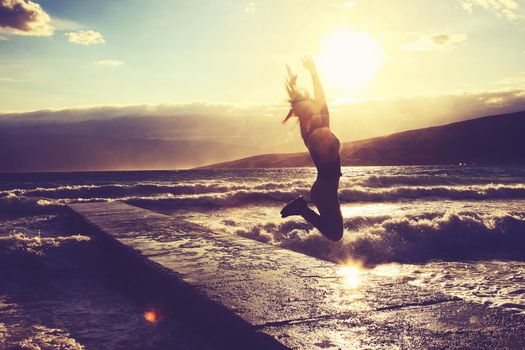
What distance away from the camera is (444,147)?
4476 inches

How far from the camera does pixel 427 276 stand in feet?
22.9

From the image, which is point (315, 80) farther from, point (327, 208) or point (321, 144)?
point (327, 208)

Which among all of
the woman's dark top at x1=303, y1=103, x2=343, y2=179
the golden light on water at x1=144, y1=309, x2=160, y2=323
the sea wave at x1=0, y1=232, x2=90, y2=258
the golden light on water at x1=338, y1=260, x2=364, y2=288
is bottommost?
the golden light on water at x1=144, y1=309, x2=160, y2=323

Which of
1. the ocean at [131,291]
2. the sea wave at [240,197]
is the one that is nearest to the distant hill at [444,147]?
the sea wave at [240,197]

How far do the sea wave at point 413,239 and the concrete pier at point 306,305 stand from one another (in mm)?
3410

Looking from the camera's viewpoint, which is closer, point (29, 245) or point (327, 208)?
point (327, 208)

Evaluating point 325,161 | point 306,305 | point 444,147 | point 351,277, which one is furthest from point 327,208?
point 444,147

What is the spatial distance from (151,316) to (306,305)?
5.73 ft

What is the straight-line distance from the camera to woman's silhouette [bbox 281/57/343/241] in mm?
5516

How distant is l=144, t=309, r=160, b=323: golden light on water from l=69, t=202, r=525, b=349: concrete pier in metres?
0.21

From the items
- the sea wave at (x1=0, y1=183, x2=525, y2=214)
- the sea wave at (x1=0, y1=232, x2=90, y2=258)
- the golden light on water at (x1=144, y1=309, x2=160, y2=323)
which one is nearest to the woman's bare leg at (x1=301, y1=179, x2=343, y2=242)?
the golden light on water at (x1=144, y1=309, x2=160, y2=323)

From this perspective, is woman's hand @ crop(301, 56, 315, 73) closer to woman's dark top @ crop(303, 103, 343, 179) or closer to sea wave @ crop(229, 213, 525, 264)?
woman's dark top @ crop(303, 103, 343, 179)

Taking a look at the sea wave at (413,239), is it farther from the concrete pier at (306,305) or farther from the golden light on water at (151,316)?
the golden light on water at (151,316)

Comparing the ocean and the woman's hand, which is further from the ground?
the woman's hand
